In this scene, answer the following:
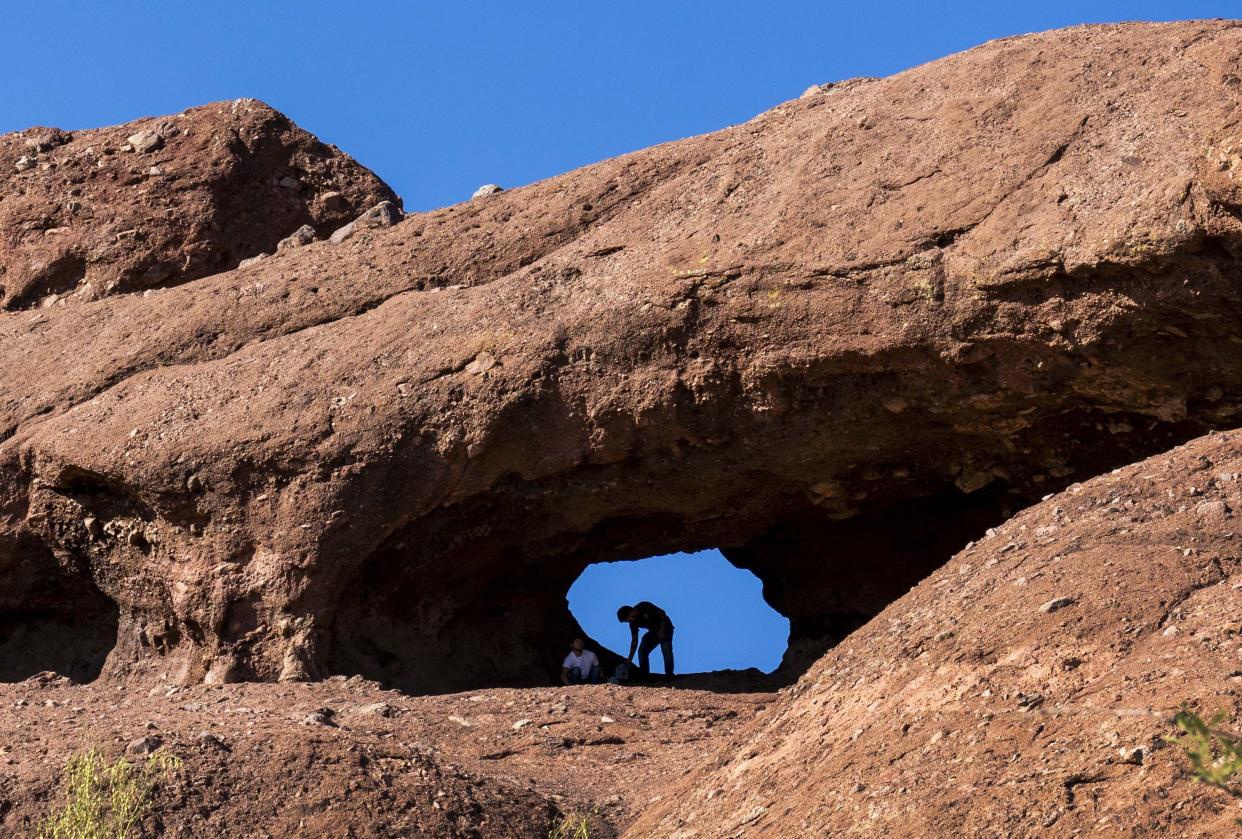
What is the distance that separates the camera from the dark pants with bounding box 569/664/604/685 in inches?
454

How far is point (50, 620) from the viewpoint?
1175 cm

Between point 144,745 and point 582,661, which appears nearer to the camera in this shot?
point 144,745

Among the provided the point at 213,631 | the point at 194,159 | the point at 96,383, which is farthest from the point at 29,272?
the point at 213,631

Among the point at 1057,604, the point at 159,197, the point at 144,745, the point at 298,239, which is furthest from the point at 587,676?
the point at 1057,604

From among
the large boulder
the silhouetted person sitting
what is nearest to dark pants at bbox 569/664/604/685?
the silhouetted person sitting

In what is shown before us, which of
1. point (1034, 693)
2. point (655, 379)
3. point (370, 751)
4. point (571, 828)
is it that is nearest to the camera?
point (1034, 693)

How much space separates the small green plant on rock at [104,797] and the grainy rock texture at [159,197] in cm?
686

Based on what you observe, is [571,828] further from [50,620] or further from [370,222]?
[370,222]

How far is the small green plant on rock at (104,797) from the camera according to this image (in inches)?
269

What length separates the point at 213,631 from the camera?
10133 mm

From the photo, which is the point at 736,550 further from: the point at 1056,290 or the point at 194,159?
the point at 194,159

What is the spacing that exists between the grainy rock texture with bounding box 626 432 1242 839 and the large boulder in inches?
59.8

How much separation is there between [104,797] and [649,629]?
21.9ft

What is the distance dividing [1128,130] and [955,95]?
52.7 inches
